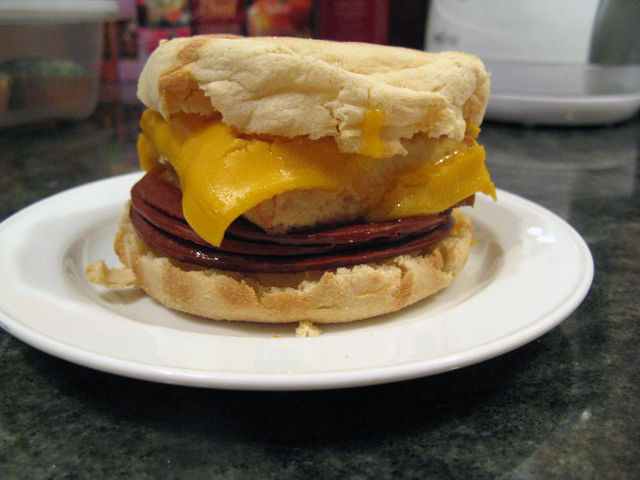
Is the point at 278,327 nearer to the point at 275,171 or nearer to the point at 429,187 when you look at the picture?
the point at 275,171

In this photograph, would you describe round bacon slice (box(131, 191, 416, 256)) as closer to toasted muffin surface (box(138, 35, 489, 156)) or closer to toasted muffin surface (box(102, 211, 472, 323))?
toasted muffin surface (box(102, 211, 472, 323))

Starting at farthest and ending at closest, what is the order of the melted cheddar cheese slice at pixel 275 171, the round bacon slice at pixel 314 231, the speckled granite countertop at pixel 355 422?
the round bacon slice at pixel 314 231, the melted cheddar cheese slice at pixel 275 171, the speckled granite countertop at pixel 355 422

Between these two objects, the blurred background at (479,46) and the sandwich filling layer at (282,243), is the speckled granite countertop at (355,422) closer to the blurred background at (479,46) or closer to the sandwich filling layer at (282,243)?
the sandwich filling layer at (282,243)

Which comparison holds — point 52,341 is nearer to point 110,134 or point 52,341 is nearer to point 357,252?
point 357,252

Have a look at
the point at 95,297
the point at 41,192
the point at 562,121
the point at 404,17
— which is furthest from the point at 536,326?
the point at 404,17

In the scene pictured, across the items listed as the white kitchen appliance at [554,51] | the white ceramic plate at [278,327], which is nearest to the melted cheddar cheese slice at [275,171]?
the white ceramic plate at [278,327]

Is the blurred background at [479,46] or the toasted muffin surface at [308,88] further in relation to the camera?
the blurred background at [479,46]

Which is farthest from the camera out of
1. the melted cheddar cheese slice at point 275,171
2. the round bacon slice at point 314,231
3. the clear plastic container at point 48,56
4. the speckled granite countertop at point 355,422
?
the clear plastic container at point 48,56
